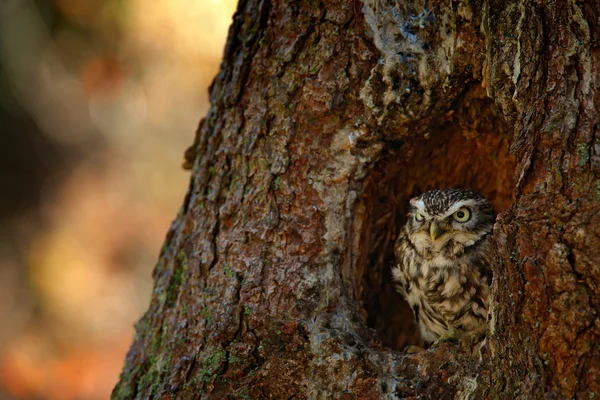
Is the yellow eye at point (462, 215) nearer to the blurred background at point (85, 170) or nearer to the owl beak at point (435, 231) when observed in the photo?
the owl beak at point (435, 231)

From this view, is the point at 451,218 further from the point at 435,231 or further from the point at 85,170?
the point at 85,170

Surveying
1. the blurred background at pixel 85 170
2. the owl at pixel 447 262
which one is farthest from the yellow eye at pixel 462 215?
the blurred background at pixel 85 170

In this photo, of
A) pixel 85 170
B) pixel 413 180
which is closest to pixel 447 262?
pixel 413 180

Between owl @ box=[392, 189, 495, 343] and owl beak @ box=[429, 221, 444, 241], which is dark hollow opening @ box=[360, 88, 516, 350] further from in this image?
owl beak @ box=[429, 221, 444, 241]

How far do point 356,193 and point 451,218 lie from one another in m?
0.53

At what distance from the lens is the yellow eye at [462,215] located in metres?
3.28

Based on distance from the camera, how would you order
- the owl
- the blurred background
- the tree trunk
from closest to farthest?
the tree trunk → the owl → the blurred background

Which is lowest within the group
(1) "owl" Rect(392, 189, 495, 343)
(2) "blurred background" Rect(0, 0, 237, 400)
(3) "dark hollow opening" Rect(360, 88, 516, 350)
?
(1) "owl" Rect(392, 189, 495, 343)

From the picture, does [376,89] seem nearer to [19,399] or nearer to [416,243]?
[416,243]

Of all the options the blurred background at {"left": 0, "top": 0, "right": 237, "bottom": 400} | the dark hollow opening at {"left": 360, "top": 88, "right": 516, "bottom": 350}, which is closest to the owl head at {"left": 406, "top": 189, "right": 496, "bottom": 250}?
the dark hollow opening at {"left": 360, "top": 88, "right": 516, "bottom": 350}

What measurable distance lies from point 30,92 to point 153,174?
1.51 m

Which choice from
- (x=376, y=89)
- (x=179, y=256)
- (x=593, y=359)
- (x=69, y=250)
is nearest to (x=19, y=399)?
(x=69, y=250)

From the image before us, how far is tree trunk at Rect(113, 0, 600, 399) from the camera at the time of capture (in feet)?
7.22

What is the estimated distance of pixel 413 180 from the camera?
3.67 m
